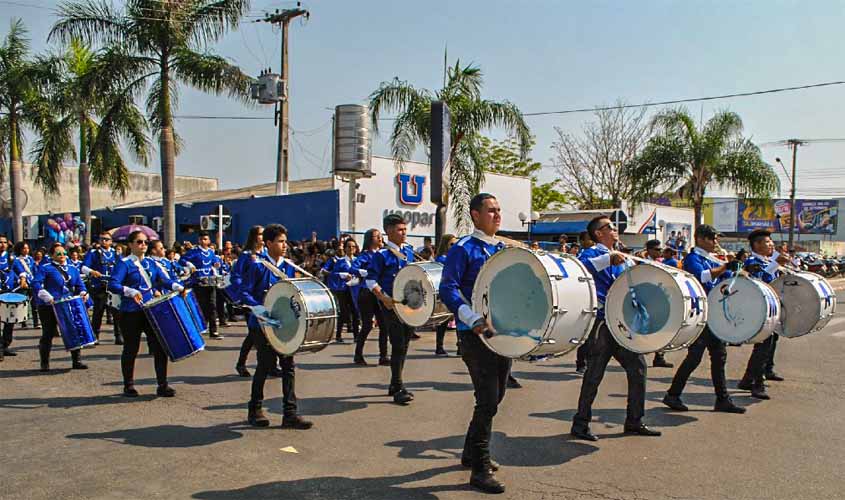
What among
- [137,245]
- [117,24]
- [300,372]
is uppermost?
[117,24]

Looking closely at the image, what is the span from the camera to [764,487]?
5.35 metres

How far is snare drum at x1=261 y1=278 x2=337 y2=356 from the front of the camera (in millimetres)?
6652

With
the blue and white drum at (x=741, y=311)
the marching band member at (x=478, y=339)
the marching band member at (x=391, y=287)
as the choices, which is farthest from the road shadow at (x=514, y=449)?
the blue and white drum at (x=741, y=311)

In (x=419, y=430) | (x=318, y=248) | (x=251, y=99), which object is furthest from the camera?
(x=251, y=99)

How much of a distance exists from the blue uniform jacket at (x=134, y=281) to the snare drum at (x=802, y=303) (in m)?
7.32

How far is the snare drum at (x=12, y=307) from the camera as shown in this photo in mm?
11461

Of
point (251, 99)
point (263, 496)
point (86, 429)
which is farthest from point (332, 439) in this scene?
point (251, 99)

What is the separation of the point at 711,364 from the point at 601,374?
1786mm

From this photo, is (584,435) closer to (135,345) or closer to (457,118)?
(135,345)

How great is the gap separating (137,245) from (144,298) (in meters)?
0.63

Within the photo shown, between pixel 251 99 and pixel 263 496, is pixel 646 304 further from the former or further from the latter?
pixel 251 99

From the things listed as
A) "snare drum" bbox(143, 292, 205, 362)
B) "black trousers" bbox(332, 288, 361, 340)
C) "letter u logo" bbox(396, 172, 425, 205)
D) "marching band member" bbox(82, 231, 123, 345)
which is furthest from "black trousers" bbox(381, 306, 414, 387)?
"letter u logo" bbox(396, 172, 425, 205)

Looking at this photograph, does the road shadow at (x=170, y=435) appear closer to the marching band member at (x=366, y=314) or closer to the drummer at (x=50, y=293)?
the marching band member at (x=366, y=314)

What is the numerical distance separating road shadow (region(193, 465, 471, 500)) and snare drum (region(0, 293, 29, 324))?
7.92 m
